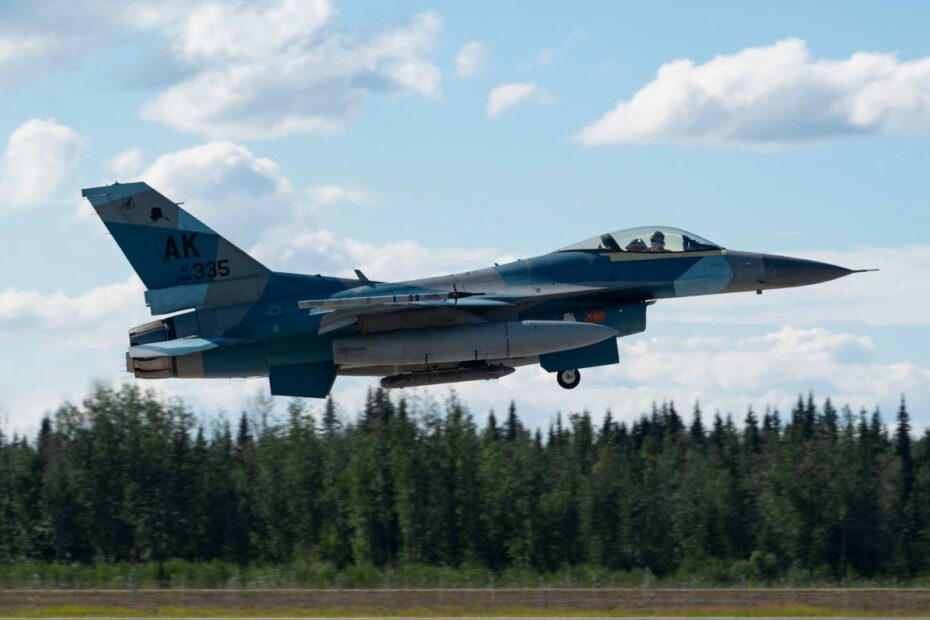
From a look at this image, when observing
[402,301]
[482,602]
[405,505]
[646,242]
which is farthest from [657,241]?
[405,505]

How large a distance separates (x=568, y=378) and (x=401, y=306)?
3.54 meters

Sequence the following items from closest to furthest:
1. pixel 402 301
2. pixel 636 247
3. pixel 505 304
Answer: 1. pixel 402 301
2. pixel 505 304
3. pixel 636 247

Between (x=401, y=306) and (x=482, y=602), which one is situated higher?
(x=401, y=306)

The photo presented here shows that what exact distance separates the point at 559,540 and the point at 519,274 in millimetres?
40269

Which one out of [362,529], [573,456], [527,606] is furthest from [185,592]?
[573,456]

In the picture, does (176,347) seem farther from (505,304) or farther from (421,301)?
(505,304)

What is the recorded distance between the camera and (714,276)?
80.3 ft

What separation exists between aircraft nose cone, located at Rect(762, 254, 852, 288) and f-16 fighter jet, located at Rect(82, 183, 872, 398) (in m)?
0.03

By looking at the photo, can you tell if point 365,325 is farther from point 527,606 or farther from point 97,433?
point 97,433

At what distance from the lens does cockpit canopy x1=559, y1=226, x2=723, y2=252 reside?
24.3 meters

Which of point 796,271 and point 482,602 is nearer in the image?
point 796,271

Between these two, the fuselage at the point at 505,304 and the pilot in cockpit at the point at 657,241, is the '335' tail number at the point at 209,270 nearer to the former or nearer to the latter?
the fuselage at the point at 505,304

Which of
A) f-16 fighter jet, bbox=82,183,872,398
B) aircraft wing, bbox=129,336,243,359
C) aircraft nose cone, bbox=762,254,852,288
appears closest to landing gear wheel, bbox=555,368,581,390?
f-16 fighter jet, bbox=82,183,872,398

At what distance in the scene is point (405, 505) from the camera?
60469mm
